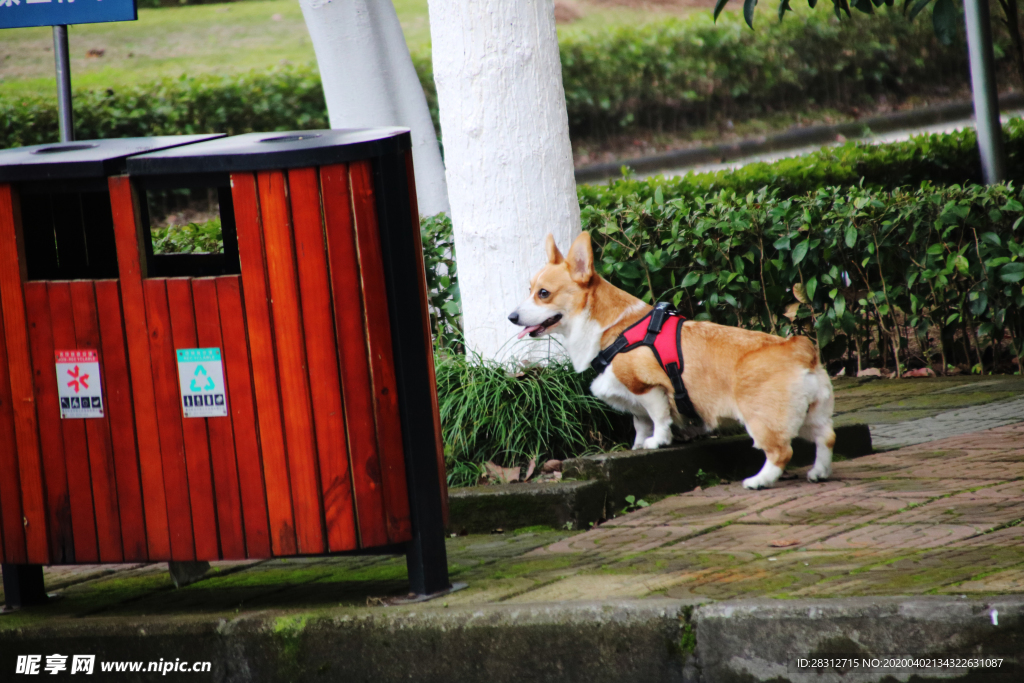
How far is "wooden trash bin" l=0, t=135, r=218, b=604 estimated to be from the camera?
3668mm

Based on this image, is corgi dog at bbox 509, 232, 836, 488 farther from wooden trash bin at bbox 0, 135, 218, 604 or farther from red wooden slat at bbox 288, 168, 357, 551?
wooden trash bin at bbox 0, 135, 218, 604

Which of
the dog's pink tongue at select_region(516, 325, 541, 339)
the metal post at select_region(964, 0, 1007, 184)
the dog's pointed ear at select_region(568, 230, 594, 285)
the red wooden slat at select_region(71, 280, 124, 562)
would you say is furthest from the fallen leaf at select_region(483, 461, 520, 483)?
the metal post at select_region(964, 0, 1007, 184)

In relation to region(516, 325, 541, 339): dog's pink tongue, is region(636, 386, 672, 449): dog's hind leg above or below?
below

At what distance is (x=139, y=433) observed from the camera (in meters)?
3.68

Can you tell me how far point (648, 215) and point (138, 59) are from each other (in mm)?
23895

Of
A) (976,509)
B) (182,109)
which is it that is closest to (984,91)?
(976,509)

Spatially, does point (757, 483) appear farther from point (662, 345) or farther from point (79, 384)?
point (79, 384)

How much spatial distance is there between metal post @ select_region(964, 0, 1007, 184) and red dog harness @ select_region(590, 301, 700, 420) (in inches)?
188

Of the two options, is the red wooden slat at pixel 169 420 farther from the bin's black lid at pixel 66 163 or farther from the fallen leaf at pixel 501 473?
the fallen leaf at pixel 501 473

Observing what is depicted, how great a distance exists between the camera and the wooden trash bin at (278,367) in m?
3.50

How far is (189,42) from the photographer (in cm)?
2941

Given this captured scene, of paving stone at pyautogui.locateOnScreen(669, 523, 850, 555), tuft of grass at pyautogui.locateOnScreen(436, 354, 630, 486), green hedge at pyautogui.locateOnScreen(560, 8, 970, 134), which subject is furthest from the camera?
green hedge at pyautogui.locateOnScreen(560, 8, 970, 134)


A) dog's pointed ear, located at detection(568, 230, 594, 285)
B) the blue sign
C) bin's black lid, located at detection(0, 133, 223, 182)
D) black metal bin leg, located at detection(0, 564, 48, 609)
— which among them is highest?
the blue sign

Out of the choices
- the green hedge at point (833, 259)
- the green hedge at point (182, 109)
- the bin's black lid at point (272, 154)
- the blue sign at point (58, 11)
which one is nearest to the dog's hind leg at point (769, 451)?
the green hedge at point (833, 259)
